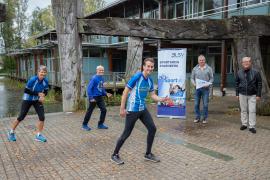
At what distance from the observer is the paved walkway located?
5.02 metres

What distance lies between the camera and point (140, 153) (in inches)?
238

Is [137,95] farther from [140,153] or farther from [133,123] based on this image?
[140,153]

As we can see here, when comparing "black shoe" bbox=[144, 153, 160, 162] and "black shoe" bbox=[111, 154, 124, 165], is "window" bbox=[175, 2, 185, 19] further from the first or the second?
"black shoe" bbox=[111, 154, 124, 165]

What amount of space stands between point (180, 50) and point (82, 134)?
3.66 m

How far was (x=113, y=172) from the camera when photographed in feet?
16.5

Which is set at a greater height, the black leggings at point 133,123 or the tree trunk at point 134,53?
the tree trunk at point 134,53

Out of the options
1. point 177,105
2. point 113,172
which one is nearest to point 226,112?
point 177,105

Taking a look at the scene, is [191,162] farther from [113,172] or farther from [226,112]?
[226,112]

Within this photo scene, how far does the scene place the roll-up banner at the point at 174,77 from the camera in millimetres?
9062

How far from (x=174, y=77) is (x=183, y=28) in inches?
69.4

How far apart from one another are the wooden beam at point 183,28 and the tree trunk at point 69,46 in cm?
34

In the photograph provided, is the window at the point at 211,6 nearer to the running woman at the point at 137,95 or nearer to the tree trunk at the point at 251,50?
the tree trunk at the point at 251,50

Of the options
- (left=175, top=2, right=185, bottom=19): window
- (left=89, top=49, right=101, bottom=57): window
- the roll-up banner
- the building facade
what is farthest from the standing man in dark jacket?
(left=89, top=49, right=101, bottom=57): window

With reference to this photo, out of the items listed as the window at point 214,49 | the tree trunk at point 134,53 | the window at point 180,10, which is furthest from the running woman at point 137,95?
the window at point 180,10
